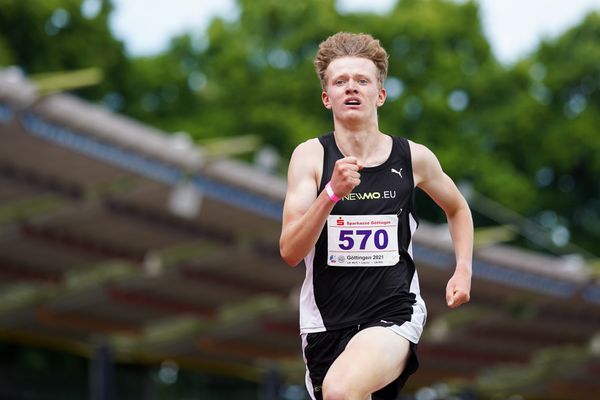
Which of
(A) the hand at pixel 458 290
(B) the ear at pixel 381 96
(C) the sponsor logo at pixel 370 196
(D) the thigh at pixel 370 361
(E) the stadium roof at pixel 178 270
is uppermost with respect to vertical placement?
(E) the stadium roof at pixel 178 270

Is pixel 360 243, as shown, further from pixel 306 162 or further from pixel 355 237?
pixel 306 162

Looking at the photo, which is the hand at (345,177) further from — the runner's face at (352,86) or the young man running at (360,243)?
the runner's face at (352,86)

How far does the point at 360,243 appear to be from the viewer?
609 centimetres

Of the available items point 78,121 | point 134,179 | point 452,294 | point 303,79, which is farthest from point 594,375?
point 452,294

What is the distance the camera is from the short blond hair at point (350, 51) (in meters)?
6.20

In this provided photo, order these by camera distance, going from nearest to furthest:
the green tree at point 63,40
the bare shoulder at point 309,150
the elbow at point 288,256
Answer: the elbow at point 288,256, the bare shoulder at point 309,150, the green tree at point 63,40

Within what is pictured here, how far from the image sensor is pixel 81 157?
19.1m

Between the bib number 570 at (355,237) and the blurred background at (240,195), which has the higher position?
the blurred background at (240,195)

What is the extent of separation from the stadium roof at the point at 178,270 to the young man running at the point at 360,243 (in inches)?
430

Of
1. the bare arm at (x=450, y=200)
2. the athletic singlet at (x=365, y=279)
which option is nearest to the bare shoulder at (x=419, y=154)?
the bare arm at (x=450, y=200)

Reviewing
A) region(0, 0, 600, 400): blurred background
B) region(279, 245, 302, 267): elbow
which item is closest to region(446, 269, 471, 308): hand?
region(279, 245, 302, 267): elbow

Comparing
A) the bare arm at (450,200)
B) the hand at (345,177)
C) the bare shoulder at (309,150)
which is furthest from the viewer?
the bare arm at (450,200)

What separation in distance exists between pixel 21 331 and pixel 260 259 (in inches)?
193

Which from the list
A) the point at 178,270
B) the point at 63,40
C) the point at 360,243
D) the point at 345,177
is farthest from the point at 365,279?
the point at 63,40
